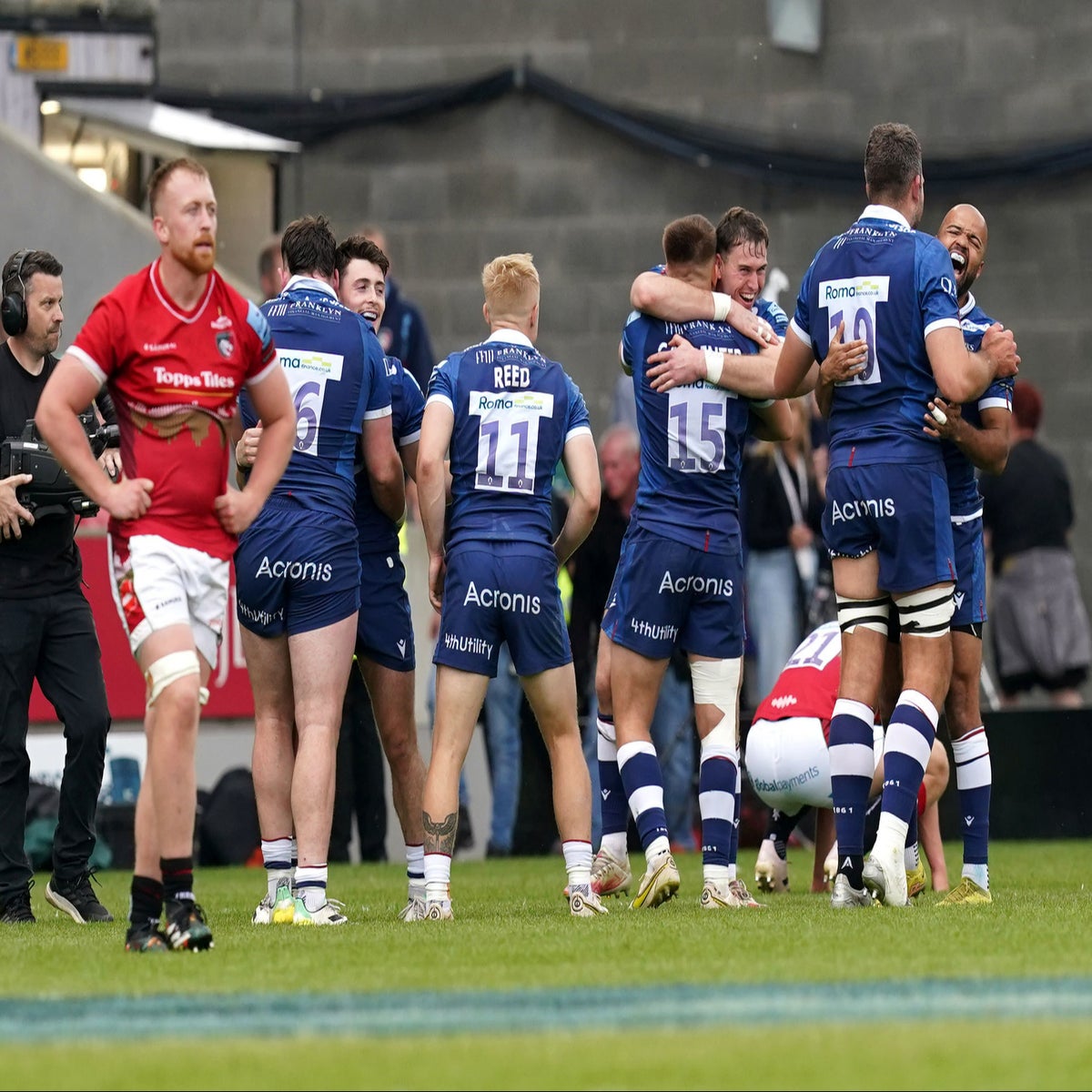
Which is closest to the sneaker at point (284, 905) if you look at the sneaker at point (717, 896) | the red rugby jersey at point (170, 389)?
the sneaker at point (717, 896)

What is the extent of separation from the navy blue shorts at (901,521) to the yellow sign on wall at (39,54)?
919 cm

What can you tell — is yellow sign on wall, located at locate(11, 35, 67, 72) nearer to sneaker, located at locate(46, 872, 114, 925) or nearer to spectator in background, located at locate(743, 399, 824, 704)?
spectator in background, located at locate(743, 399, 824, 704)

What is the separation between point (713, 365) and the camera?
25.2 feet

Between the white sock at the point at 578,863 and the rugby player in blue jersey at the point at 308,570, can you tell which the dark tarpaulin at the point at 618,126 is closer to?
the rugby player in blue jersey at the point at 308,570

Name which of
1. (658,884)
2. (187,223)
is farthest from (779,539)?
(187,223)

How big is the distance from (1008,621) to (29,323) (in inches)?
318

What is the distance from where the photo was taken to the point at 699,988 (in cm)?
498

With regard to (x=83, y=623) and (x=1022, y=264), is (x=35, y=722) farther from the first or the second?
(x=1022, y=264)

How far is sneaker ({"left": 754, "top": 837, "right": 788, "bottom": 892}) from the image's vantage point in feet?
28.8

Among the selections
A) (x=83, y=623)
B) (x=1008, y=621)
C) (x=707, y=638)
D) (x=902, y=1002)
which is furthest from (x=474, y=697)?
(x=1008, y=621)

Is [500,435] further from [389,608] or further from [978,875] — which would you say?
[978,875]

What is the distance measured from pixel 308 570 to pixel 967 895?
2483 mm

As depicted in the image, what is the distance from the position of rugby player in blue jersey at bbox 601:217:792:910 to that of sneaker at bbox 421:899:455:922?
710 millimetres

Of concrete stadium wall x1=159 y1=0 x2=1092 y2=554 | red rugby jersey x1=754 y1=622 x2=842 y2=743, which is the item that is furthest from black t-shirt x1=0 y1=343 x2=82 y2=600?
concrete stadium wall x1=159 y1=0 x2=1092 y2=554
